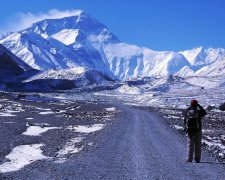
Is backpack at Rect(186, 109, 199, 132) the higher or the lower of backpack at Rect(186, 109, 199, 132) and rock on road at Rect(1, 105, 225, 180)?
the higher

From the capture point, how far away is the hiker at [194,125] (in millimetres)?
20094

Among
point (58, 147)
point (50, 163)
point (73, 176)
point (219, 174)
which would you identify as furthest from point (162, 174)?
point (58, 147)

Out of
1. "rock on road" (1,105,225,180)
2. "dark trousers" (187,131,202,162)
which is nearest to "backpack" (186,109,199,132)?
"dark trousers" (187,131,202,162)

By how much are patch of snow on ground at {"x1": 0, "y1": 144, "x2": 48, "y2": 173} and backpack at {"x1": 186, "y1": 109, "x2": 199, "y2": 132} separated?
7076mm

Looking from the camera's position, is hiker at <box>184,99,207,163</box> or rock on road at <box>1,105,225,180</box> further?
hiker at <box>184,99,207,163</box>

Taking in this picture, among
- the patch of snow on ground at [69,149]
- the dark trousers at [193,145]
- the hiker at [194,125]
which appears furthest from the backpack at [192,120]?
the patch of snow on ground at [69,149]

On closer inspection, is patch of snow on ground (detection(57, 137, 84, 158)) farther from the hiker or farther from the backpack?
the backpack

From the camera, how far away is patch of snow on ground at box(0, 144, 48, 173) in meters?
20.0

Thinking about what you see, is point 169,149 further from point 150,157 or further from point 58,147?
point 58,147

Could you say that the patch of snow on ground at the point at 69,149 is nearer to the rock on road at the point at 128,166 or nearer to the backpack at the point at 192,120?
the rock on road at the point at 128,166

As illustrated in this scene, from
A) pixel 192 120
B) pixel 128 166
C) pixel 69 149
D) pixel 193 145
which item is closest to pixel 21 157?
pixel 69 149

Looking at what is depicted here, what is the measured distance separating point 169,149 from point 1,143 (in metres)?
10.8

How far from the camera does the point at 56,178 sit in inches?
651

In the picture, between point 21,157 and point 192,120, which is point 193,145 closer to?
point 192,120
